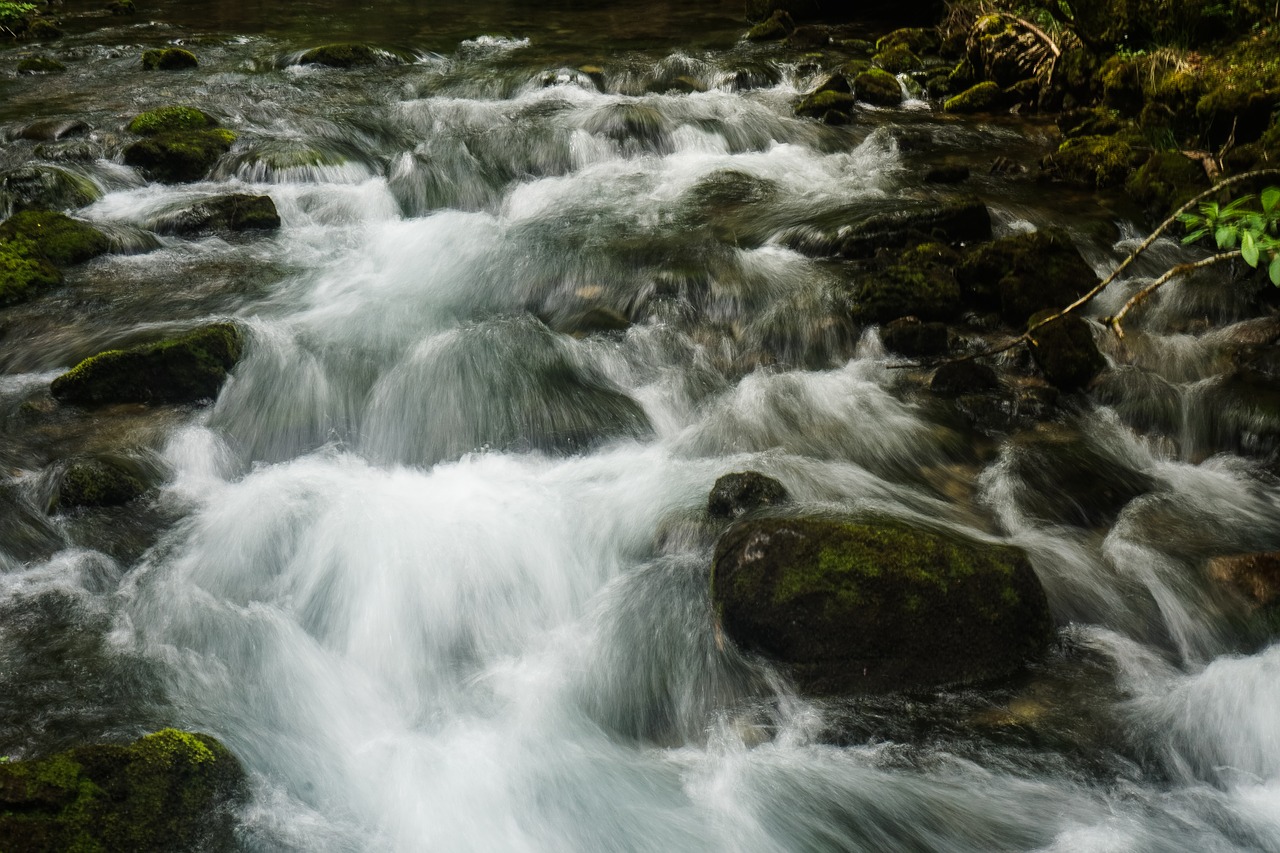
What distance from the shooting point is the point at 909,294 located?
7422 mm

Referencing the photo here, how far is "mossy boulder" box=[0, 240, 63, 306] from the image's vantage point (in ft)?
25.5

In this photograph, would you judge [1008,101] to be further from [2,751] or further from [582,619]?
[2,751]

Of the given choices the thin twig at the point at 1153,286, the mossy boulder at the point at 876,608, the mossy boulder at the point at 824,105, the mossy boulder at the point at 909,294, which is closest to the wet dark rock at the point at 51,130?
the mossy boulder at the point at 824,105

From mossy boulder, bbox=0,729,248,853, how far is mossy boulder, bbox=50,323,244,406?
3.52 metres

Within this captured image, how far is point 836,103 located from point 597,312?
6698 millimetres

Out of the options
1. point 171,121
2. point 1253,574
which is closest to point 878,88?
point 171,121

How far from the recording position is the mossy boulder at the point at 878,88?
1344 centimetres

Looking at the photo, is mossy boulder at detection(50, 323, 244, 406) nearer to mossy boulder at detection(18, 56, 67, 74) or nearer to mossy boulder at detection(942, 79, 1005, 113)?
mossy boulder at detection(942, 79, 1005, 113)

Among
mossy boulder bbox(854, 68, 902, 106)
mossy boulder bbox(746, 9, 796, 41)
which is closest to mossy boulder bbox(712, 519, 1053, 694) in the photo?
mossy boulder bbox(854, 68, 902, 106)

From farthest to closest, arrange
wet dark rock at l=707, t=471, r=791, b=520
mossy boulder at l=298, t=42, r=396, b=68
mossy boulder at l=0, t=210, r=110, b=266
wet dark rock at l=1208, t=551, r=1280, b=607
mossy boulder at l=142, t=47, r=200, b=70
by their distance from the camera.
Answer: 1. mossy boulder at l=298, t=42, r=396, b=68
2. mossy boulder at l=142, t=47, r=200, b=70
3. mossy boulder at l=0, t=210, r=110, b=266
4. wet dark rock at l=707, t=471, r=791, b=520
5. wet dark rock at l=1208, t=551, r=1280, b=607

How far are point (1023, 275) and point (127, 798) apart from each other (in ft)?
22.5

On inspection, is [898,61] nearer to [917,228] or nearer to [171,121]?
[917,228]

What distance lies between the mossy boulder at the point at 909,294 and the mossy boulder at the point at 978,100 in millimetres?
6485

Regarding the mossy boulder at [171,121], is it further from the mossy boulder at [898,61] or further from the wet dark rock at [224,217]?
the mossy boulder at [898,61]
